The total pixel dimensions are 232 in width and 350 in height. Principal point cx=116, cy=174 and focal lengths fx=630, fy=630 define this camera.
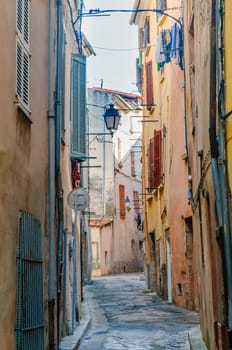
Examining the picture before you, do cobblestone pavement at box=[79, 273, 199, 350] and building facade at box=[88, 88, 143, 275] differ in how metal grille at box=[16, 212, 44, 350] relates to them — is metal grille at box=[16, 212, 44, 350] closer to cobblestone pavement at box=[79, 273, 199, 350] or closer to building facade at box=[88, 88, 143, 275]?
cobblestone pavement at box=[79, 273, 199, 350]

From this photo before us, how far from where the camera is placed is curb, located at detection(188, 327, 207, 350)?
9.28 m

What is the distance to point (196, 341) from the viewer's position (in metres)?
10.0

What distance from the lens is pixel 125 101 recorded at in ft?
147

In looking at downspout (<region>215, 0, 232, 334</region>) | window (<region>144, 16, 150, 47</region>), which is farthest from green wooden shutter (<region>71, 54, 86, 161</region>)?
window (<region>144, 16, 150, 47</region>)

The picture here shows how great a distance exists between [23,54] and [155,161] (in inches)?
603

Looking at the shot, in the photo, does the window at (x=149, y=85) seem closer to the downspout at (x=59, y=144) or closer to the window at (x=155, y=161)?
the window at (x=155, y=161)

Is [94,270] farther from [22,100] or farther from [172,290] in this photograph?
[22,100]

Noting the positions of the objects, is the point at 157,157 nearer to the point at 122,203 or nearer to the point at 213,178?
the point at 213,178

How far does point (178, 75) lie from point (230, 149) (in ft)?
39.0

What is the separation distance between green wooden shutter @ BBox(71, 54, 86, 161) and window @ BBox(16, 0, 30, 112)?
5.51 m

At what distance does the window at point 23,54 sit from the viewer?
285 inches

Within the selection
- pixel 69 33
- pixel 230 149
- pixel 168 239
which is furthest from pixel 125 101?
pixel 230 149

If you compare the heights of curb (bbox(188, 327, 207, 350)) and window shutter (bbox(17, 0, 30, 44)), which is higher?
window shutter (bbox(17, 0, 30, 44))

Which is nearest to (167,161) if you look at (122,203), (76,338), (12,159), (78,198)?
(78,198)
